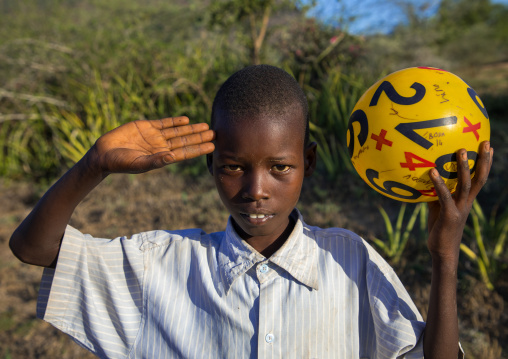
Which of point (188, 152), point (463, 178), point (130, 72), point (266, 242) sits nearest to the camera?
point (463, 178)

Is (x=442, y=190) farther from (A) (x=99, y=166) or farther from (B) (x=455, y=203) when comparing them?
(A) (x=99, y=166)

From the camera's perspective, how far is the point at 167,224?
14.8 feet

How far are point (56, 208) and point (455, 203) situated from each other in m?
1.35

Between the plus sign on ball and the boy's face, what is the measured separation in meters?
0.28

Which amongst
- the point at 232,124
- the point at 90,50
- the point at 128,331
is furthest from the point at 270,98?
the point at 90,50

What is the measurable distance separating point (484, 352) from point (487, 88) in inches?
296

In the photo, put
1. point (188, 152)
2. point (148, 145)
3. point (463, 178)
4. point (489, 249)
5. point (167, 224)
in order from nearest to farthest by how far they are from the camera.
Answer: point (463, 178) < point (188, 152) < point (148, 145) < point (489, 249) < point (167, 224)

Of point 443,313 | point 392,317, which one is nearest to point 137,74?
point 392,317

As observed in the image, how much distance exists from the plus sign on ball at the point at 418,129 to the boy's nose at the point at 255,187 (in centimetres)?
40

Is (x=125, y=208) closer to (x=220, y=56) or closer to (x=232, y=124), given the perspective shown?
(x=220, y=56)

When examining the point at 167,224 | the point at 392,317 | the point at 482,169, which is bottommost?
the point at 167,224

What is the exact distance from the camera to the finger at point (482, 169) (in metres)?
1.37

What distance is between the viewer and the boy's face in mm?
1508

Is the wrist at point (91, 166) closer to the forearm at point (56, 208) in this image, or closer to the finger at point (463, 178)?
the forearm at point (56, 208)
